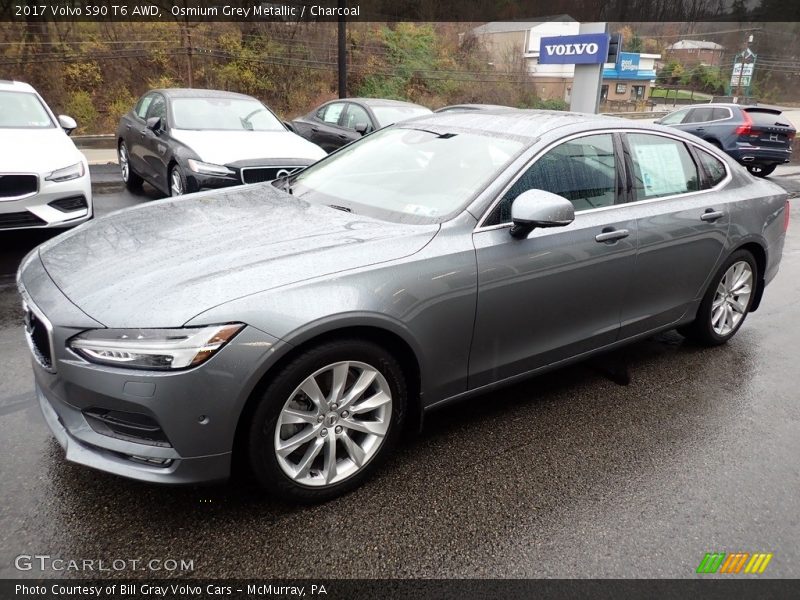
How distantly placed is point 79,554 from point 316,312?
1.24 meters

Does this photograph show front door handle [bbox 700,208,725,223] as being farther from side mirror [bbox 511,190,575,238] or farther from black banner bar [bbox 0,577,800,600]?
black banner bar [bbox 0,577,800,600]

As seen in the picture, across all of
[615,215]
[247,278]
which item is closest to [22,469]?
[247,278]

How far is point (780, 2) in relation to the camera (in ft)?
191

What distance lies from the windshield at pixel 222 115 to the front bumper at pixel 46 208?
6.75ft

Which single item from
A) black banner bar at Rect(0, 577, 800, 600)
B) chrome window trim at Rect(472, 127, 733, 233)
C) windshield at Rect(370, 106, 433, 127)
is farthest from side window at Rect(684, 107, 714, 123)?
black banner bar at Rect(0, 577, 800, 600)

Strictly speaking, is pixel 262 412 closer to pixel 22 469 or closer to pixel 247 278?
pixel 247 278

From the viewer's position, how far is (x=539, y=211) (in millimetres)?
2793

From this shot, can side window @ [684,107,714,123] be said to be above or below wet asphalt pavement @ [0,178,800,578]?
above

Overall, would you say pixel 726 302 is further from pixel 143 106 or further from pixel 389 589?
pixel 143 106

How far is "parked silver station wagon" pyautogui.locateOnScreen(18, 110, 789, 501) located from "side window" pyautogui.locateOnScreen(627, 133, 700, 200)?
0.01 m

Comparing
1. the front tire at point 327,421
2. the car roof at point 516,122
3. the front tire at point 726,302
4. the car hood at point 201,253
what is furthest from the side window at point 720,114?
the front tire at point 327,421

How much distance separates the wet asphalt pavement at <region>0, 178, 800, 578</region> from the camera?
2.31 meters

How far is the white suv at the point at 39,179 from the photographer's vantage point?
540cm

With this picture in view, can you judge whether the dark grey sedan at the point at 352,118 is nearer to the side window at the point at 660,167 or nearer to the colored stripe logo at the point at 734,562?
the side window at the point at 660,167
